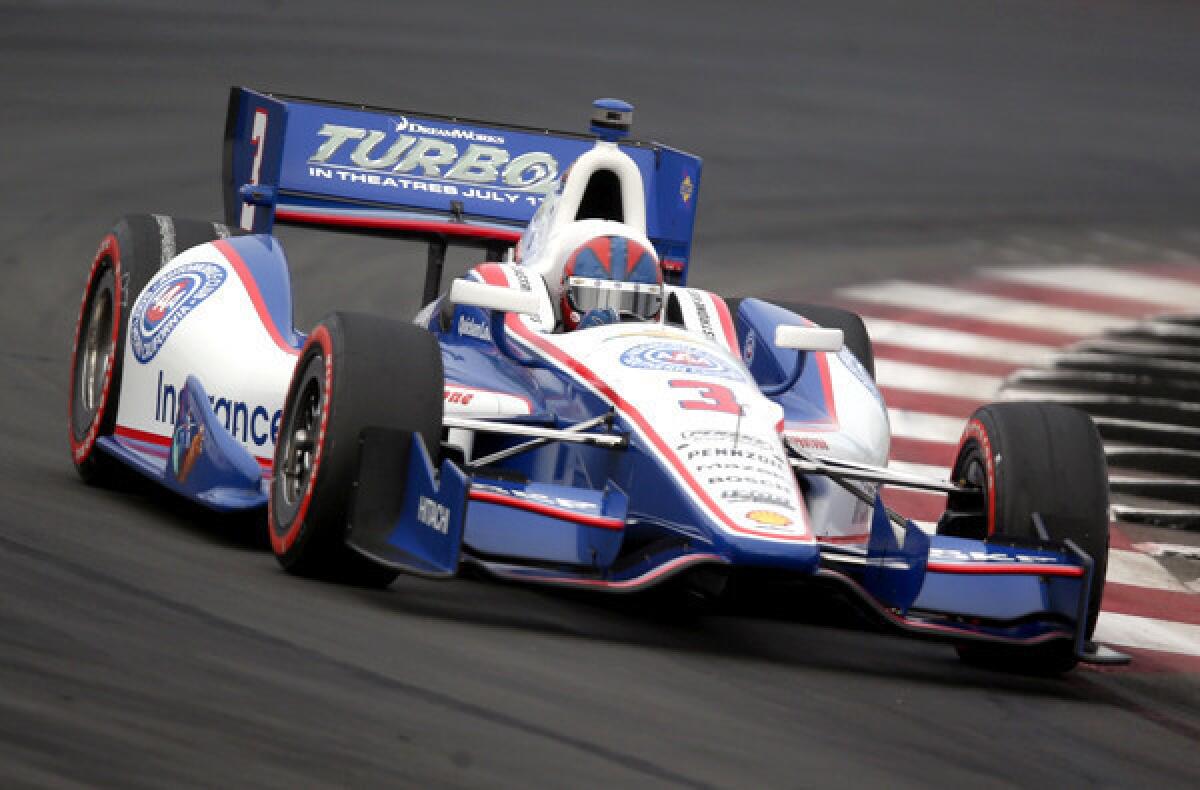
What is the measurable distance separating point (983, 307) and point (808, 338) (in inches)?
308

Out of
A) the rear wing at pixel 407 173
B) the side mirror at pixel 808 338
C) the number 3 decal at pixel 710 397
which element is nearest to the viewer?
the number 3 decal at pixel 710 397

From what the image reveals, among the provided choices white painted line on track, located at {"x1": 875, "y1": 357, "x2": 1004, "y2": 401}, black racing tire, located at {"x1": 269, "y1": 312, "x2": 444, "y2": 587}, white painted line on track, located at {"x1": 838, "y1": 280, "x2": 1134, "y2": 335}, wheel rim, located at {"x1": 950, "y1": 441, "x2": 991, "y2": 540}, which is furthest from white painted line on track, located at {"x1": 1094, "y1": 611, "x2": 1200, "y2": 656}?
white painted line on track, located at {"x1": 838, "y1": 280, "x2": 1134, "y2": 335}

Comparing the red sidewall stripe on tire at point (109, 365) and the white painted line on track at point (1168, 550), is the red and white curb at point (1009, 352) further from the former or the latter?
the red sidewall stripe on tire at point (109, 365)

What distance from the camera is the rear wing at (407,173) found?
10.9 metres

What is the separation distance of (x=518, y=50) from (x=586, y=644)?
16188mm

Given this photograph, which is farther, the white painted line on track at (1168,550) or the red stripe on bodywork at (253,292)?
the white painted line on track at (1168,550)

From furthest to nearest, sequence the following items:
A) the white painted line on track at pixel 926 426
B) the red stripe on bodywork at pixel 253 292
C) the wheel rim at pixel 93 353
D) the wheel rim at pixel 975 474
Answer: the white painted line on track at pixel 926 426 → the wheel rim at pixel 93 353 → the red stripe on bodywork at pixel 253 292 → the wheel rim at pixel 975 474

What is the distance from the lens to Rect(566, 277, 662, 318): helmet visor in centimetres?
907

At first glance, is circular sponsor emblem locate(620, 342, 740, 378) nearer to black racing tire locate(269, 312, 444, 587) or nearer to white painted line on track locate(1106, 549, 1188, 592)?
black racing tire locate(269, 312, 444, 587)

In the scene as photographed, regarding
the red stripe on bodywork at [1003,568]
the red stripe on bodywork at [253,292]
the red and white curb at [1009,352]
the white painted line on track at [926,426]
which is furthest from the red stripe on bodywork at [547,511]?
the white painted line on track at [926,426]

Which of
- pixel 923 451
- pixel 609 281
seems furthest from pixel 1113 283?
pixel 609 281

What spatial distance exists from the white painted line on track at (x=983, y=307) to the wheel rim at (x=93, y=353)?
23.5 feet

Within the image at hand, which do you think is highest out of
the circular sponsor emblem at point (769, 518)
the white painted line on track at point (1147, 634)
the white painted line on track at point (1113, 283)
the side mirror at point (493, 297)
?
the side mirror at point (493, 297)

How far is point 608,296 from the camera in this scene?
9.08 meters
